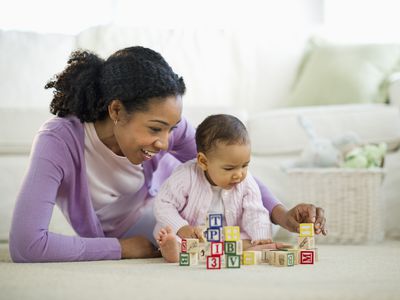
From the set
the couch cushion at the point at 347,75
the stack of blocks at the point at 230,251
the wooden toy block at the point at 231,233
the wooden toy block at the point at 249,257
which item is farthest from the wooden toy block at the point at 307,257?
the couch cushion at the point at 347,75

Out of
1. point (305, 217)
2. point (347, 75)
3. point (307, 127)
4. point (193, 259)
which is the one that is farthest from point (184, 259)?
point (347, 75)

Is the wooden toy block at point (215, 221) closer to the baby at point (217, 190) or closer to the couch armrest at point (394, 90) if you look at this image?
the baby at point (217, 190)

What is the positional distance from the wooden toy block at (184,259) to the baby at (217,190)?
0.08m

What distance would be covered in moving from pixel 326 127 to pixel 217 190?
1083mm

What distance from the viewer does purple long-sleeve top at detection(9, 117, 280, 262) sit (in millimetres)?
1802

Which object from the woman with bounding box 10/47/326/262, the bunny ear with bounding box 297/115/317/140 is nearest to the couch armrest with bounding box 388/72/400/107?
the bunny ear with bounding box 297/115/317/140

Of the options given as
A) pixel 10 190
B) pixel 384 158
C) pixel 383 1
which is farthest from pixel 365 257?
pixel 383 1

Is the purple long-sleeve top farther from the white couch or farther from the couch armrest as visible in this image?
the couch armrest

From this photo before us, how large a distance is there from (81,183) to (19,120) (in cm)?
99

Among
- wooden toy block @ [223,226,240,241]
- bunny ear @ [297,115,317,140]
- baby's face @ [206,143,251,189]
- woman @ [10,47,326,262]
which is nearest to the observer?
wooden toy block @ [223,226,240,241]

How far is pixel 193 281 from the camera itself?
4.96 feet

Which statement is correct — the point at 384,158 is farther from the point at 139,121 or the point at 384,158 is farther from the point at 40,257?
the point at 40,257

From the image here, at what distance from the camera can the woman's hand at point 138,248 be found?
195cm

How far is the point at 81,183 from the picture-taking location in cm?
194
